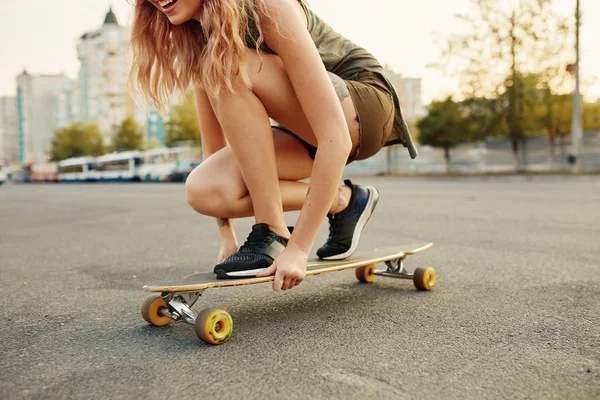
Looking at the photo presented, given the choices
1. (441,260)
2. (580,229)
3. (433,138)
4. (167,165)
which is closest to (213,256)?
(441,260)

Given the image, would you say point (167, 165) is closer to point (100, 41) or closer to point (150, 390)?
point (150, 390)

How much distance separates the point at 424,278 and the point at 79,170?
50164 mm

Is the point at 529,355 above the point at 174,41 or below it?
below

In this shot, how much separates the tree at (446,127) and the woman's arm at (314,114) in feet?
89.4

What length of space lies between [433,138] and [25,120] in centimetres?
11774

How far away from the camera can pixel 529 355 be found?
1.63m

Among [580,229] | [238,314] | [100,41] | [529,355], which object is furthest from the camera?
[100,41]

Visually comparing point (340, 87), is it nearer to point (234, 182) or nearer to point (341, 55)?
point (341, 55)

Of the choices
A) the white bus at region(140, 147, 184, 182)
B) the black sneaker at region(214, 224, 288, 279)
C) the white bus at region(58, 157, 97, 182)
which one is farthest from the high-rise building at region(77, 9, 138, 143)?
the black sneaker at region(214, 224, 288, 279)

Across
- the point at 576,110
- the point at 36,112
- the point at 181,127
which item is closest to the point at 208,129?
the point at 576,110

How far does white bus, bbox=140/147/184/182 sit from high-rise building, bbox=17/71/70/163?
3691 inches

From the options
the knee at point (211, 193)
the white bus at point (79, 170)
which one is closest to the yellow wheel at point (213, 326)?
the knee at point (211, 193)

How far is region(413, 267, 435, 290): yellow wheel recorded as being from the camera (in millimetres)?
2535

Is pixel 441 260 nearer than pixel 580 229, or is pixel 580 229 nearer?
pixel 441 260
